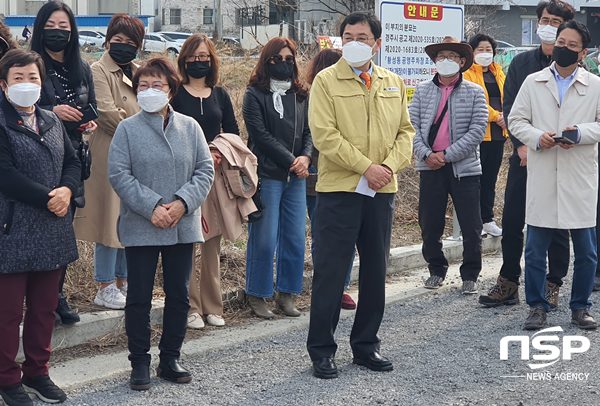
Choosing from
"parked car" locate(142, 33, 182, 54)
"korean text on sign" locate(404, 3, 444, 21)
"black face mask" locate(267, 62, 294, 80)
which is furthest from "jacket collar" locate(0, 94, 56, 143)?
"parked car" locate(142, 33, 182, 54)

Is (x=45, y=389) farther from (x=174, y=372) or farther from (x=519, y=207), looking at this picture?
(x=519, y=207)

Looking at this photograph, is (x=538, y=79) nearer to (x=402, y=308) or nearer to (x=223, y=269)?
(x=402, y=308)

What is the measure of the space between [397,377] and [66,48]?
3.16m

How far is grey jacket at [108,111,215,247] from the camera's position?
4355 mm

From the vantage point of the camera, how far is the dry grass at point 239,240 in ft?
19.3

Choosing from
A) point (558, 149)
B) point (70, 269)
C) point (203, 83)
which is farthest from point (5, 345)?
point (558, 149)

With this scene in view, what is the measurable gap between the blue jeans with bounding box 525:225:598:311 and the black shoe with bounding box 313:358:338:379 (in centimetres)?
198

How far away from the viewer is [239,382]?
4.48 metres

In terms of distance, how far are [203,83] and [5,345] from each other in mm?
2576

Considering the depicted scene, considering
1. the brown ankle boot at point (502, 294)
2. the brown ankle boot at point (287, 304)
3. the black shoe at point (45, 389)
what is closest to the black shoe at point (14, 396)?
the black shoe at point (45, 389)

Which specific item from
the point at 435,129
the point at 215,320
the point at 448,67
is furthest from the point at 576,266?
the point at 215,320

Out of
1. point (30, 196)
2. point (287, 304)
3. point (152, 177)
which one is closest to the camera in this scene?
point (30, 196)

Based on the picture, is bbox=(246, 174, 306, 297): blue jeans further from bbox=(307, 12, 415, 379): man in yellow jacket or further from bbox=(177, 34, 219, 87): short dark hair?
bbox=(307, 12, 415, 379): man in yellow jacket

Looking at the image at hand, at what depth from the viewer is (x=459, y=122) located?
6727 mm
